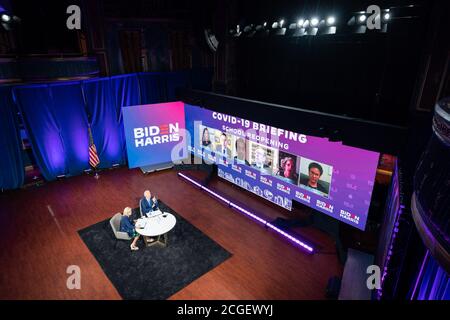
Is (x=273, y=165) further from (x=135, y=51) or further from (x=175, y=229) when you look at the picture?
(x=135, y=51)

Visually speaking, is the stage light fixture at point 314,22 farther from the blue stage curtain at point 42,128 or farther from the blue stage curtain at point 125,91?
the blue stage curtain at point 42,128

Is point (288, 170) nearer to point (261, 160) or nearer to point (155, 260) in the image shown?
point (261, 160)

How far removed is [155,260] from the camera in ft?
21.3

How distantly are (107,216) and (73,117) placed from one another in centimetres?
395

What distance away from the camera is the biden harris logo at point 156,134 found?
10297 millimetres

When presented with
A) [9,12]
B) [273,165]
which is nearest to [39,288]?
[273,165]

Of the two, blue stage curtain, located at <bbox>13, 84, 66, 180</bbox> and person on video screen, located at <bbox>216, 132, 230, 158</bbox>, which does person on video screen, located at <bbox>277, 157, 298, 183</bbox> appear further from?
blue stage curtain, located at <bbox>13, 84, 66, 180</bbox>

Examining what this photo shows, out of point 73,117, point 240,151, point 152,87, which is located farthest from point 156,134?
point 240,151

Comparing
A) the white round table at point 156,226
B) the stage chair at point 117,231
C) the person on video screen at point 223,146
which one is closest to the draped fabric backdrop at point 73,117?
the person on video screen at point 223,146

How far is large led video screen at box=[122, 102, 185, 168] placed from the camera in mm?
10078

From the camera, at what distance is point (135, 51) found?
34.3 ft

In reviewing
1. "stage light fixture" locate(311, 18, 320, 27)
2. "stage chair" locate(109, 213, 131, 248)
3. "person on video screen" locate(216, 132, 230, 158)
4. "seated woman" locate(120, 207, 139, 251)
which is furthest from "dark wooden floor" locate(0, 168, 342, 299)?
"stage light fixture" locate(311, 18, 320, 27)

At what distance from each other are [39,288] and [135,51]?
804cm

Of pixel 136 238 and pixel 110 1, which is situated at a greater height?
pixel 110 1
